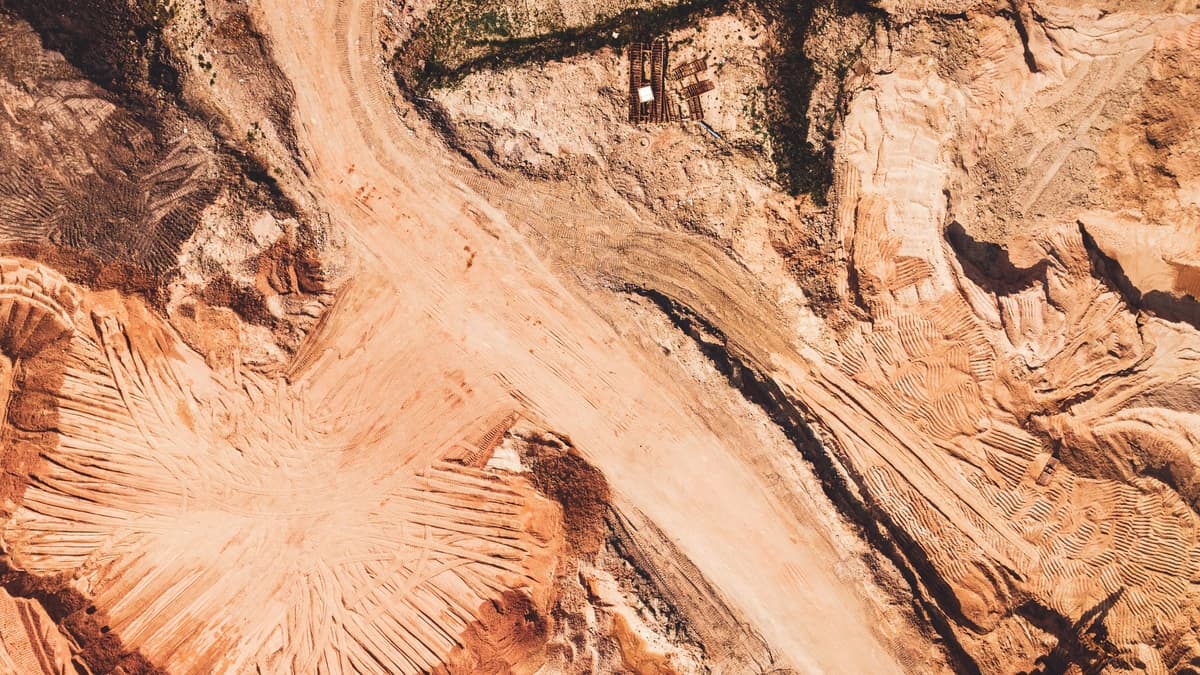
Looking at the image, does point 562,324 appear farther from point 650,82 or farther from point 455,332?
point 650,82

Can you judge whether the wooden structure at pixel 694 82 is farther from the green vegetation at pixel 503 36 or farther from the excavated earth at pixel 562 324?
the green vegetation at pixel 503 36

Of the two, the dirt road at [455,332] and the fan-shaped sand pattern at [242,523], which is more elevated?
the dirt road at [455,332]

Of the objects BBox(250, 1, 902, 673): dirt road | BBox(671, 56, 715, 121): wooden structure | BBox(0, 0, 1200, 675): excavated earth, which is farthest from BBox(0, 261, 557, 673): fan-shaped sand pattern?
BBox(671, 56, 715, 121): wooden structure

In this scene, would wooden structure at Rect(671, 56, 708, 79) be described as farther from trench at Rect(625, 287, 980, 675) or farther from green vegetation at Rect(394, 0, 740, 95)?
trench at Rect(625, 287, 980, 675)

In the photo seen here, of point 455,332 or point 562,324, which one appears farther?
point 455,332

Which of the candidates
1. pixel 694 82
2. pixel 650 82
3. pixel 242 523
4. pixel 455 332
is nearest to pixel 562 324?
pixel 455 332

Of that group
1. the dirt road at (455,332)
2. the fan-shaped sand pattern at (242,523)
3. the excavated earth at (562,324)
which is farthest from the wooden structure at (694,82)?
the fan-shaped sand pattern at (242,523)
